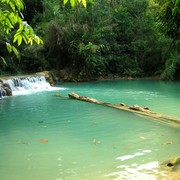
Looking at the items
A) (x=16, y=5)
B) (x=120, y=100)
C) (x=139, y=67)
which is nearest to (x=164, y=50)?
(x=139, y=67)

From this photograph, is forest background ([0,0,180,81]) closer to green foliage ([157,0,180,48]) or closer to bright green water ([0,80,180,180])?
bright green water ([0,80,180,180])

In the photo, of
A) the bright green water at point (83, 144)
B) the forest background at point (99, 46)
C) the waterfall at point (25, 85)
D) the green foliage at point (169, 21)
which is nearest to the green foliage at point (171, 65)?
the forest background at point (99, 46)

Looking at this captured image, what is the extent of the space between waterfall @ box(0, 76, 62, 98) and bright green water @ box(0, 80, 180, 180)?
19.4ft

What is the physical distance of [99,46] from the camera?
77.8ft

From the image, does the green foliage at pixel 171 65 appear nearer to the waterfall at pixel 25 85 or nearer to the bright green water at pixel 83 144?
the waterfall at pixel 25 85

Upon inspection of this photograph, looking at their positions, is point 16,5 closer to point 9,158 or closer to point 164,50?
point 9,158

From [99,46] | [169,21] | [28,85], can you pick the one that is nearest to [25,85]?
[28,85]

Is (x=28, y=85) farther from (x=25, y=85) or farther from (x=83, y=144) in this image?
(x=83, y=144)

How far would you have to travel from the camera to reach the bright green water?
4.73 meters

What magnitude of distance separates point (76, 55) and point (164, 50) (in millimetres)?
6653

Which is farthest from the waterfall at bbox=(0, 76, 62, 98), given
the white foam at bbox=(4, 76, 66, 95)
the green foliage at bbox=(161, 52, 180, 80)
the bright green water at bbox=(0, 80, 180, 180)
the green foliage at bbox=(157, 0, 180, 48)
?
the green foliage at bbox=(157, 0, 180, 48)

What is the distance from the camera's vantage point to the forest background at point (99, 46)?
23828mm

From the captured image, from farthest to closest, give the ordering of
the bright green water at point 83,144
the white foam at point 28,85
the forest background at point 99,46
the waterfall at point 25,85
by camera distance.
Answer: the forest background at point 99,46 → the white foam at point 28,85 → the waterfall at point 25,85 → the bright green water at point 83,144

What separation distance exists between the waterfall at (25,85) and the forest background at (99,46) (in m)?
4.43
